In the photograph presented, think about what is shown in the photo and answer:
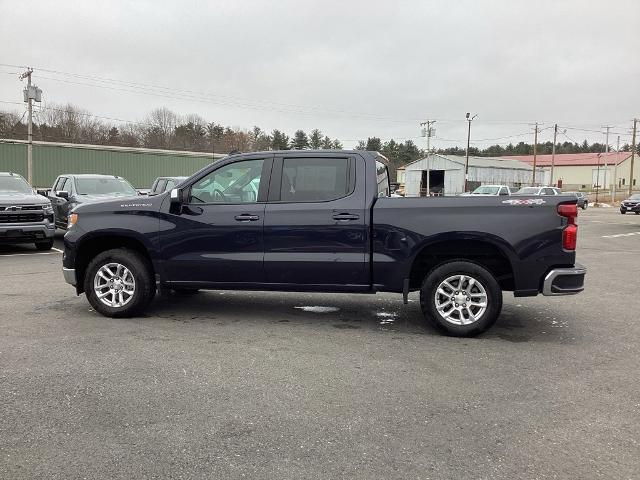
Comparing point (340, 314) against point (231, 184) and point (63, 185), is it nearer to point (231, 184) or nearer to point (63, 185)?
point (231, 184)

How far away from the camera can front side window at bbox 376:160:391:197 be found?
6.08 m

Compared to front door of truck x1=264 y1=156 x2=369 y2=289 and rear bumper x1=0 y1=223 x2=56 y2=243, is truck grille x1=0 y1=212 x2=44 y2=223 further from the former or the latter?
front door of truck x1=264 y1=156 x2=369 y2=289

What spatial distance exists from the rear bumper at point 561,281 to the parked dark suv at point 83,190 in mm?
11093

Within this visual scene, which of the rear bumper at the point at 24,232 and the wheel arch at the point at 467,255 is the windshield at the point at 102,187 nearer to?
the rear bumper at the point at 24,232

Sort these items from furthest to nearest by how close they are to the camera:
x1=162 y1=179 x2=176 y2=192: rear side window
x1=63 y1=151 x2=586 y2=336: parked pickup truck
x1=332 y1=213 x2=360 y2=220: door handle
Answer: x1=162 y1=179 x2=176 y2=192: rear side window, x1=332 y1=213 x2=360 y2=220: door handle, x1=63 y1=151 x2=586 y2=336: parked pickup truck

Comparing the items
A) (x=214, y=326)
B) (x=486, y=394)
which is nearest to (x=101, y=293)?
(x=214, y=326)

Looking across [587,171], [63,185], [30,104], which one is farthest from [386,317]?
[587,171]

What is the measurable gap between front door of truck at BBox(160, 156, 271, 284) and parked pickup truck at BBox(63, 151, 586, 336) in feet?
0.04

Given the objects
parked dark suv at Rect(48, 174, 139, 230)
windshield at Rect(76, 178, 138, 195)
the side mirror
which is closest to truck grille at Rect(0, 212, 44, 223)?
parked dark suv at Rect(48, 174, 139, 230)

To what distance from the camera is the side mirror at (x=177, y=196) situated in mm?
6031

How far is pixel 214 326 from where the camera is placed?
6.04 meters

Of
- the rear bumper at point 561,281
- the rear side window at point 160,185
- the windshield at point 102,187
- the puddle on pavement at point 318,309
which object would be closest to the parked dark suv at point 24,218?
the windshield at point 102,187

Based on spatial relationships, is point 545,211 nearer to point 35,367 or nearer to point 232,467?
point 232,467

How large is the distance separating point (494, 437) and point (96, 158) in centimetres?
3432
